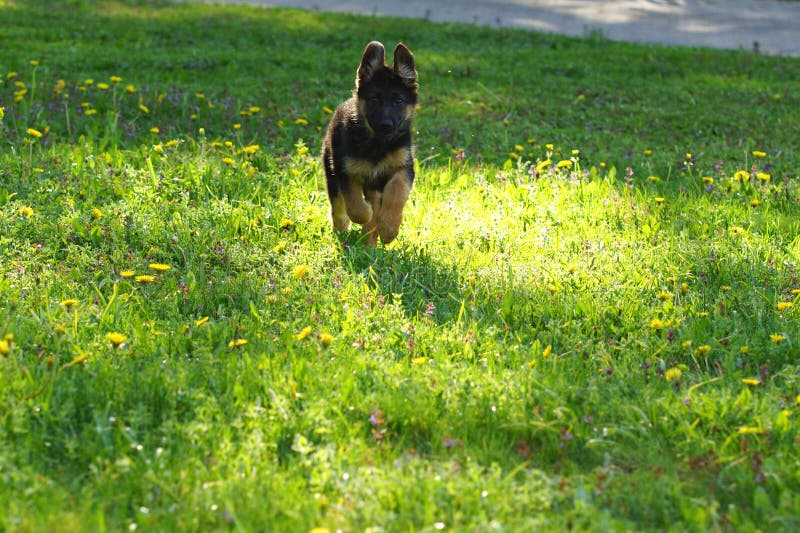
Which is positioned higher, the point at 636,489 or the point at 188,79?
the point at 188,79

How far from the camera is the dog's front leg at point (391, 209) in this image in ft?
18.0

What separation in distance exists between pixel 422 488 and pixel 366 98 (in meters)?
3.00

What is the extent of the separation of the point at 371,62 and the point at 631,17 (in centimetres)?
1025

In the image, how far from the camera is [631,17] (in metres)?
15.0

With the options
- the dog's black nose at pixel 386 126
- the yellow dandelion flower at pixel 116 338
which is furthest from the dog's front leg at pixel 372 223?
the yellow dandelion flower at pixel 116 338

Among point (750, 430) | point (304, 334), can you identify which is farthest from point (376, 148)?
point (750, 430)

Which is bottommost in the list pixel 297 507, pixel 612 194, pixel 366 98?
pixel 297 507

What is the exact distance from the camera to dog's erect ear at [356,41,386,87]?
18.7 ft

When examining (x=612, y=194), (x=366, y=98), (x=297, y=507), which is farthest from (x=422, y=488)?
(x=612, y=194)

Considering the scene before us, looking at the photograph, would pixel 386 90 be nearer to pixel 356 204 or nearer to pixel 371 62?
pixel 371 62

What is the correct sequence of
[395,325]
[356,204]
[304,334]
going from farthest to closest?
1. [356,204]
2. [395,325]
3. [304,334]

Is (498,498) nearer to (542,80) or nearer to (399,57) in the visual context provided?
(399,57)

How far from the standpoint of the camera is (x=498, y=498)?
10.3 ft

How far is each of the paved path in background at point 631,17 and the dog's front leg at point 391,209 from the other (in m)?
8.18
